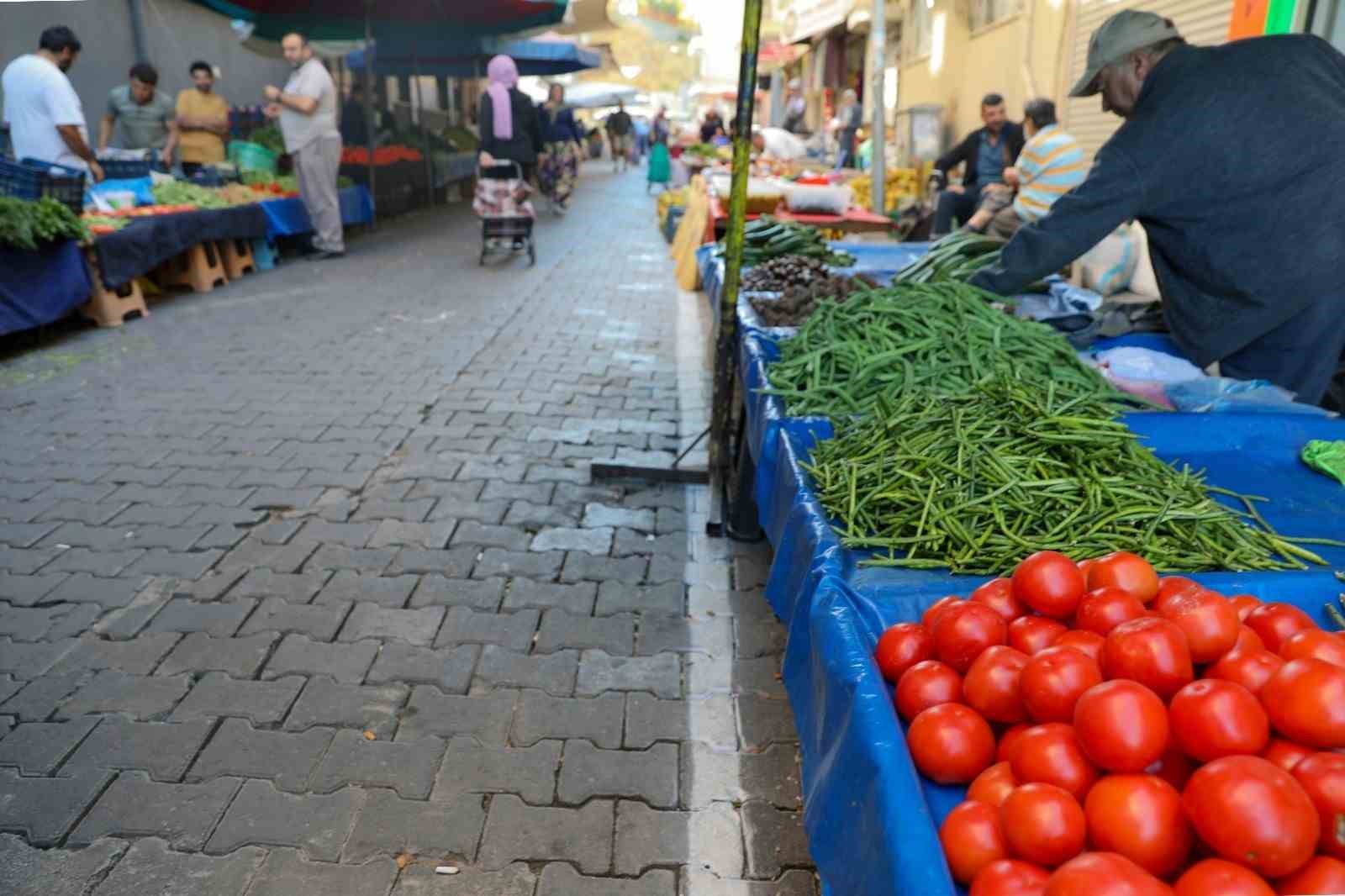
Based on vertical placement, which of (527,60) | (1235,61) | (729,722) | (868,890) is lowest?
(729,722)

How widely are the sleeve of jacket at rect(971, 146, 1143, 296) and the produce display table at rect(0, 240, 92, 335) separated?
678cm

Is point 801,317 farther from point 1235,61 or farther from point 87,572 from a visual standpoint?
point 87,572

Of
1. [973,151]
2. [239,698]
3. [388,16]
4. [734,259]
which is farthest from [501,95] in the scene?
[239,698]

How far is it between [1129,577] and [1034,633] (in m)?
0.22

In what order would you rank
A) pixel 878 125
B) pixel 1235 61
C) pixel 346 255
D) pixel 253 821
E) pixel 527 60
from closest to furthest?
pixel 253 821 < pixel 1235 61 < pixel 878 125 < pixel 346 255 < pixel 527 60

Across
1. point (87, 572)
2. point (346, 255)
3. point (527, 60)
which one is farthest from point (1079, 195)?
point (527, 60)

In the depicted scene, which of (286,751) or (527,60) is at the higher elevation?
(527,60)

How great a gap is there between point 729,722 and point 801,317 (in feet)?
7.19

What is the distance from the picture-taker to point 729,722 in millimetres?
2941

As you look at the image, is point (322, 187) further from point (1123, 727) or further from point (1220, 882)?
point (1220, 882)

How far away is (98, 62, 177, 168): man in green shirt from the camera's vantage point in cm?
1013

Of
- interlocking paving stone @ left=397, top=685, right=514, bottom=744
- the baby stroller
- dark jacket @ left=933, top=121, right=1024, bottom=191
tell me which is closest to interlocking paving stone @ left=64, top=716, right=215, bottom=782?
interlocking paving stone @ left=397, top=685, right=514, bottom=744

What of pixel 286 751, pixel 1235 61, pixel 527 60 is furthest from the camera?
pixel 527 60

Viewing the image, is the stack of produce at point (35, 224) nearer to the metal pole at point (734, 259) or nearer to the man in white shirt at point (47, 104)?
the man in white shirt at point (47, 104)
